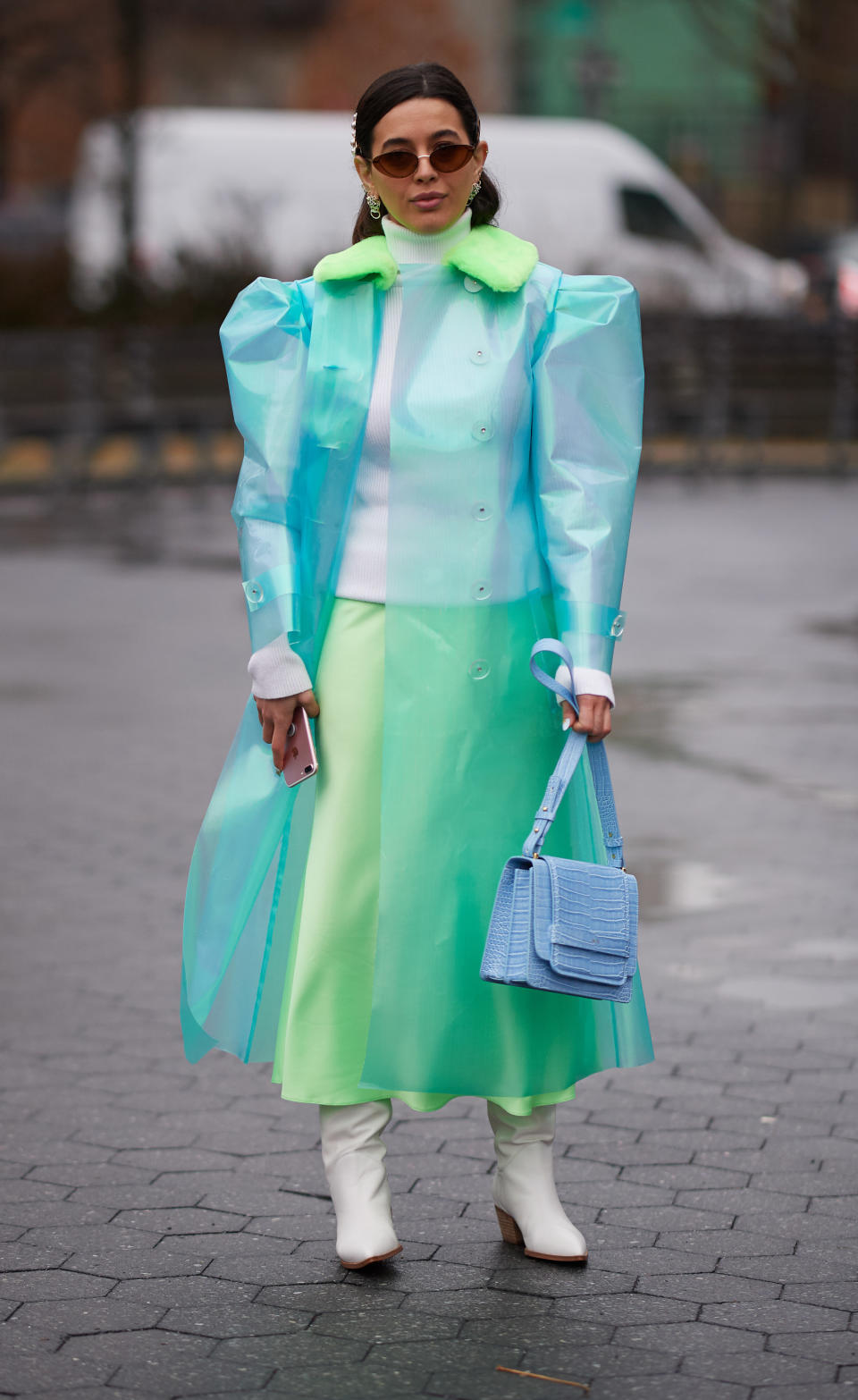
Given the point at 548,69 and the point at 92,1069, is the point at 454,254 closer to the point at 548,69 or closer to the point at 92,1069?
the point at 92,1069

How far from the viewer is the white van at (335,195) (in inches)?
891

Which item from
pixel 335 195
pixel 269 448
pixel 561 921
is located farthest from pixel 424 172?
pixel 335 195

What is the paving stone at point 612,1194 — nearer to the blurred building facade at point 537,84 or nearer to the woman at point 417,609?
the woman at point 417,609

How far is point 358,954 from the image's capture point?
12.0ft

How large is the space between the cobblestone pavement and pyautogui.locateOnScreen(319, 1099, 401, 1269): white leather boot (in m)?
0.07

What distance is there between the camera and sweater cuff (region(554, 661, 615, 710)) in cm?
359

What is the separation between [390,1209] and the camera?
153 inches

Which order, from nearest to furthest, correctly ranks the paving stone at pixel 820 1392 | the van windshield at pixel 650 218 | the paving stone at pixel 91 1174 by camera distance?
the paving stone at pixel 820 1392 < the paving stone at pixel 91 1174 < the van windshield at pixel 650 218

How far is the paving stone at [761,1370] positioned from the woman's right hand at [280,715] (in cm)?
111

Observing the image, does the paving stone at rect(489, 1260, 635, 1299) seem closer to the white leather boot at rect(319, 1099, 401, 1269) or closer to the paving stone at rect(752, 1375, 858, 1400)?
the white leather boot at rect(319, 1099, 401, 1269)

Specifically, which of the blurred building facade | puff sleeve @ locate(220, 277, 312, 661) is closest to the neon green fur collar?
puff sleeve @ locate(220, 277, 312, 661)

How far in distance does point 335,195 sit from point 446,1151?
64.1 feet

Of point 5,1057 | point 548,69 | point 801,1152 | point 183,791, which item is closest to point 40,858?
point 183,791

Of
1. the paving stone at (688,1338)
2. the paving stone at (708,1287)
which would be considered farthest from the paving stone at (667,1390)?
the paving stone at (708,1287)
